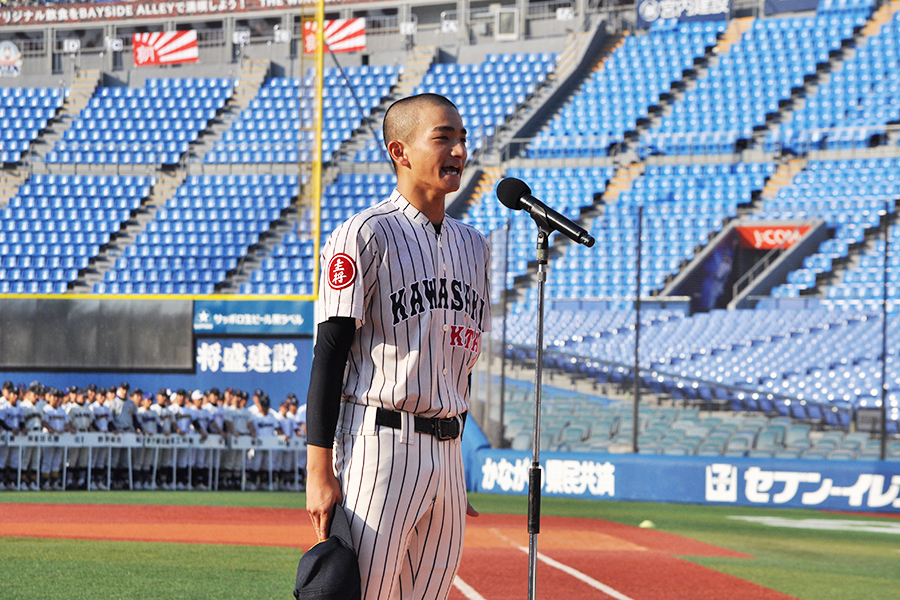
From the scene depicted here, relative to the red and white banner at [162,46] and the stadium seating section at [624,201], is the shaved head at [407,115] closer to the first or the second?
the stadium seating section at [624,201]

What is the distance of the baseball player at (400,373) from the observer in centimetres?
262

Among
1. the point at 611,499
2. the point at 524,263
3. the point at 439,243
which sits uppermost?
the point at 524,263

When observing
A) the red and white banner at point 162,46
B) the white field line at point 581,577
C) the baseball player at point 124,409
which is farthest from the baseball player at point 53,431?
the red and white banner at point 162,46

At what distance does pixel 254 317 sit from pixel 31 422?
332 cm

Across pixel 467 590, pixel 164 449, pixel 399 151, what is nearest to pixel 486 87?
pixel 164 449

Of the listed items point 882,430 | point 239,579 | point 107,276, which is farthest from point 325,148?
point 239,579

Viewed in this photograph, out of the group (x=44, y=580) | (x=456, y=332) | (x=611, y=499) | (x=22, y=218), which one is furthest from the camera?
(x=22, y=218)

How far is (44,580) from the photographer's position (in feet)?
21.7

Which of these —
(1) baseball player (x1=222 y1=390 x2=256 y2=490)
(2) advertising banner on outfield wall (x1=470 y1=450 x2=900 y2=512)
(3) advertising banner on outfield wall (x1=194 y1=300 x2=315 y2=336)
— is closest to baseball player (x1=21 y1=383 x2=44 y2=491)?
(3) advertising banner on outfield wall (x1=194 y1=300 x2=315 y2=336)

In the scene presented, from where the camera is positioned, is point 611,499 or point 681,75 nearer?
point 611,499

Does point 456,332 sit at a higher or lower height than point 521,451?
higher

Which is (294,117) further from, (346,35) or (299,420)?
(299,420)

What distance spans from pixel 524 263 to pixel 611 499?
7.98 metres

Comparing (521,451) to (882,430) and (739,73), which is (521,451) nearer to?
(882,430)
